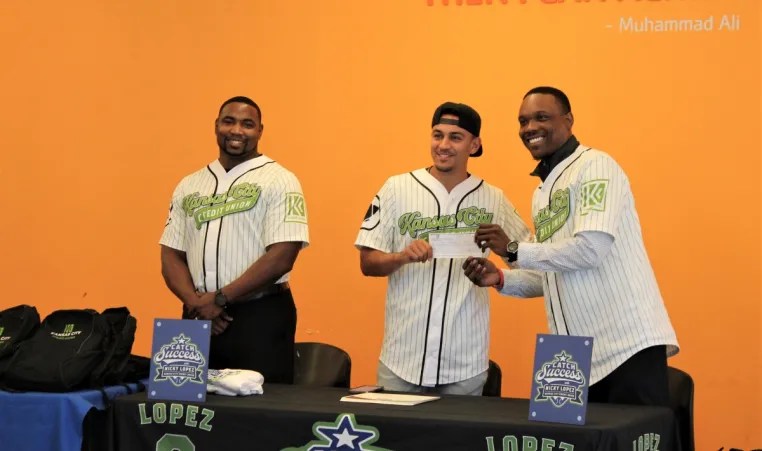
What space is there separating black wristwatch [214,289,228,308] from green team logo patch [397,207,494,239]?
2.35 ft

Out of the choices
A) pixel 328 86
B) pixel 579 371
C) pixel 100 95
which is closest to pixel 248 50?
pixel 328 86

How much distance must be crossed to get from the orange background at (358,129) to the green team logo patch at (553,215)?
1383mm

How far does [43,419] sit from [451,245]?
1.51 meters

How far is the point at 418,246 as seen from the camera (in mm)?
3648

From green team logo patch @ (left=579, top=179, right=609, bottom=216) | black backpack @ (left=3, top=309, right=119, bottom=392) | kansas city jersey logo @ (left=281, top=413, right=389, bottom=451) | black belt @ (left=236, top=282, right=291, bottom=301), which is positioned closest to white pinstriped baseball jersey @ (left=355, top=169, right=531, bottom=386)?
black belt @ (left=236, top=282, right=291, bottom=301)

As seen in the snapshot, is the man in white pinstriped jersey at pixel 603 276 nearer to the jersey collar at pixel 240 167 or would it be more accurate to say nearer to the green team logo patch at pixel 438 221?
the green team logo patch at pixel 438 221

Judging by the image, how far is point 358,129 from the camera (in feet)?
16.8

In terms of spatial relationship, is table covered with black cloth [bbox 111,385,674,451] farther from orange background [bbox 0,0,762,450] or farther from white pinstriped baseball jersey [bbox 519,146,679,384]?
orange background [bbox 0,0,762,450]

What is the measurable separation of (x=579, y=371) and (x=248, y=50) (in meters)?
3.07

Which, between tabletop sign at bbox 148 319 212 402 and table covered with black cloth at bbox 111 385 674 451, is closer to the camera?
table covered with black cloth at bbox 111 385 674 451

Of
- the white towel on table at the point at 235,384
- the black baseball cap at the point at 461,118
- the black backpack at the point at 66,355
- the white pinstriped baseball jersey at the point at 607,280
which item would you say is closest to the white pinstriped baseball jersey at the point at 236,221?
the black backpack at the point at 66,355

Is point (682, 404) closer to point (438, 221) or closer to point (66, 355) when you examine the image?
point (438, 221)

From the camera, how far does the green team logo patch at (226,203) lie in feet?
13.1

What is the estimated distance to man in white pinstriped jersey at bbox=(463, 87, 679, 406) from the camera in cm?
318
